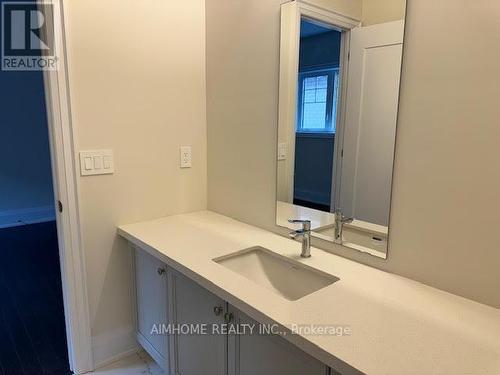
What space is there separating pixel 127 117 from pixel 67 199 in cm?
52

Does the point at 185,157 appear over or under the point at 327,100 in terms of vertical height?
under

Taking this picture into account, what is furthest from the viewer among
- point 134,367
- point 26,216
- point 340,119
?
point 26,216

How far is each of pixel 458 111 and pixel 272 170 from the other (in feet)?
2.95

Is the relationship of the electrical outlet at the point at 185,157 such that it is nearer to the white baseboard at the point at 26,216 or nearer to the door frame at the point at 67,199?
the door frame at the point at 67,199

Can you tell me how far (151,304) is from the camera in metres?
1.81

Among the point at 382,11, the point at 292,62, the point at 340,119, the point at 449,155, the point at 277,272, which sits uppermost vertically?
the point at 382,11

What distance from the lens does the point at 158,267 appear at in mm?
1692

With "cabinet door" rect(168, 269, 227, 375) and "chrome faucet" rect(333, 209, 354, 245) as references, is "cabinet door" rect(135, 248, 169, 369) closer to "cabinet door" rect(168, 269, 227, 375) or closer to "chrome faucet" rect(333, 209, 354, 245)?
"cabinet door" rect(168, 269, 227, 375)

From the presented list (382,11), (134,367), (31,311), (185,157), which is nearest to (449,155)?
(382,11)

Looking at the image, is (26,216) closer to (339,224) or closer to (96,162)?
(96,162)

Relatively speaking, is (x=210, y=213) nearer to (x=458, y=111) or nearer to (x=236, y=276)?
(x=236, y=276)

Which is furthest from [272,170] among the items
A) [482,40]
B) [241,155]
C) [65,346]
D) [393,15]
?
[65,346]

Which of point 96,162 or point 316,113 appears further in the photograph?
point 96,162

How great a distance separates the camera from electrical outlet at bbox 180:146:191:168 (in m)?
2.11
